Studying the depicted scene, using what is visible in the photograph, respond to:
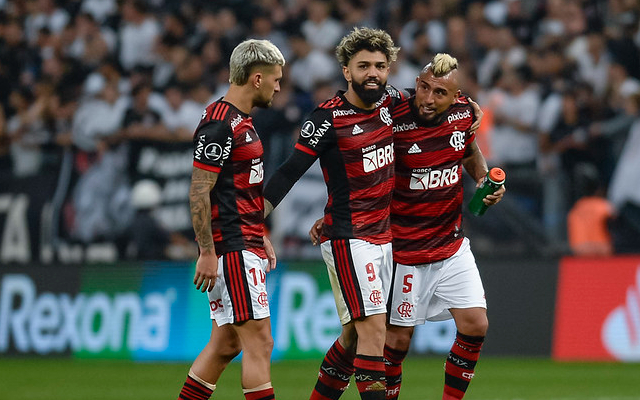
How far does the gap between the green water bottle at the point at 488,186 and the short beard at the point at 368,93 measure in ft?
3.38

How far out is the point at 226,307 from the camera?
23.2ft

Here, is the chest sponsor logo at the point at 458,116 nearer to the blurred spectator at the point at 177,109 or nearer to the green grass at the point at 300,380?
the green grass at the point at 300,380

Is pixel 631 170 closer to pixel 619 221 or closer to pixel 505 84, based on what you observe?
pixel 619 221

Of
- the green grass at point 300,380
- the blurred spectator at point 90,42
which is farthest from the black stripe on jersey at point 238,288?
the blurred spectator at point 90,42

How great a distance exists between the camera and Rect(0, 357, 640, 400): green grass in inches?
411

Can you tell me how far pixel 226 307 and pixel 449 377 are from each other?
199 cm

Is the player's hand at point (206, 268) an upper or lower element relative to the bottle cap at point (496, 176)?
lower

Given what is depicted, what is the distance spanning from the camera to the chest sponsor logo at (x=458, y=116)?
8.20 metres

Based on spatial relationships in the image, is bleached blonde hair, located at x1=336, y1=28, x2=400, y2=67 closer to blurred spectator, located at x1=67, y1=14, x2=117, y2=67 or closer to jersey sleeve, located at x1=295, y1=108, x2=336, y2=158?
jersey sleeve, located at x1=295, y1=108, x2=336, y2=158

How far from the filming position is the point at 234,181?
707 centimetres

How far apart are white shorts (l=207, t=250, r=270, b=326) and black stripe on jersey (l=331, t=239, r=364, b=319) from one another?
77 cm

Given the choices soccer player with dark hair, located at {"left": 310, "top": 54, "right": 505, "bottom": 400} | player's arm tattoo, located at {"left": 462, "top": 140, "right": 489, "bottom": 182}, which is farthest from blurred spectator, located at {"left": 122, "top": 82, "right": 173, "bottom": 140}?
soccer player with dark hair, located at {"left": 310, "top": 54, "right": 505, "bottom": 400}

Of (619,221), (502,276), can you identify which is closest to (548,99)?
(619,221)

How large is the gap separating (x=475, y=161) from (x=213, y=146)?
2490 millimetres
